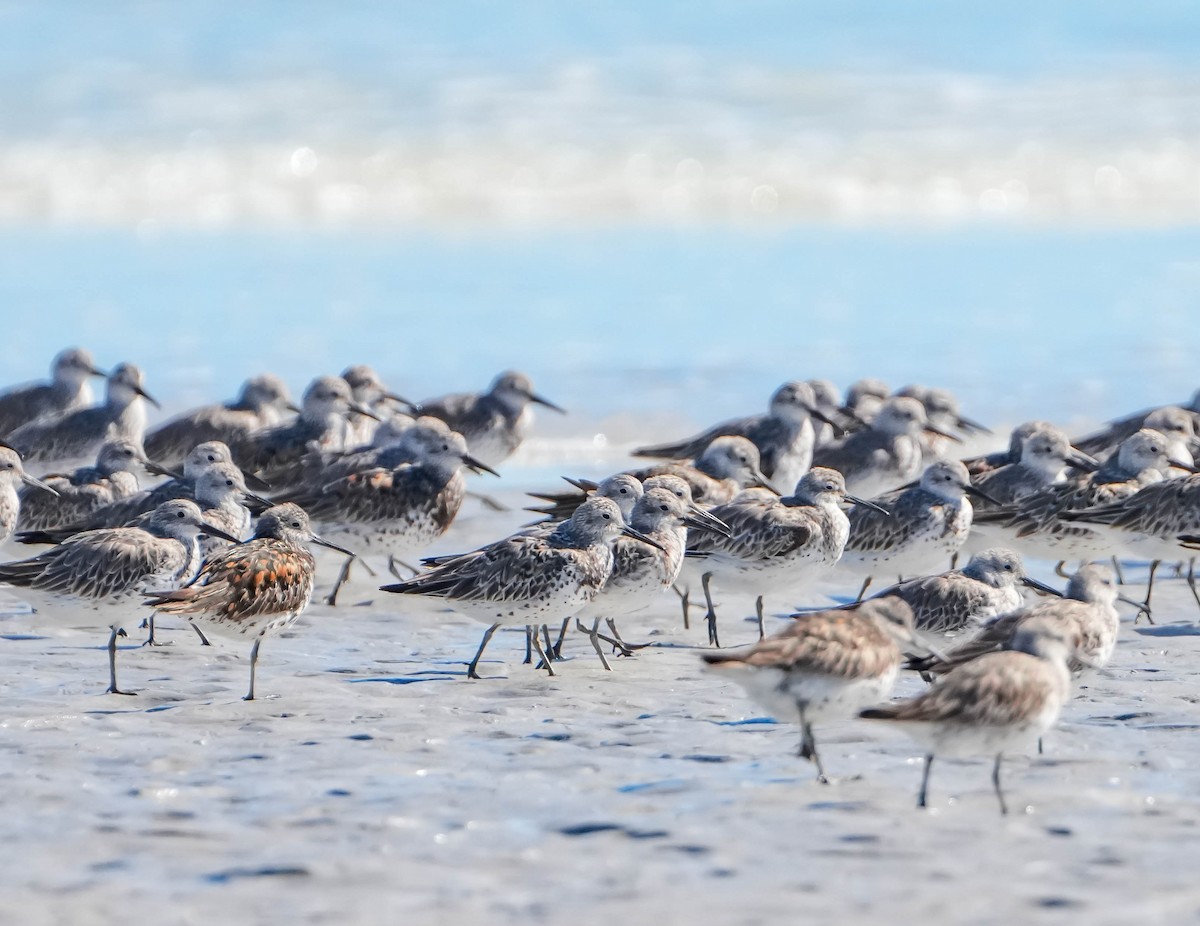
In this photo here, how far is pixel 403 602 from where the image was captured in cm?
1051

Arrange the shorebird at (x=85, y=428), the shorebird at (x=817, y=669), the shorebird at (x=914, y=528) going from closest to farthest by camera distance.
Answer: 1. the shorebird at (x=817, y=669)
2. the shorebird at (x=914, y=528)
3. the shorebird at (x=85, y=428)

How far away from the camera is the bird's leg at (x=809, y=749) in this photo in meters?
6.53

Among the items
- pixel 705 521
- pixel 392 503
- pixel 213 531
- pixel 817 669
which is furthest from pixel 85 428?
pixel 817 669

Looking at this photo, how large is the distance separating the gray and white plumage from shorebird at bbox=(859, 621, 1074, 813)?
4085mm

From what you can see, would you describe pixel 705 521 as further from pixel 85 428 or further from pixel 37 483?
pixel 85 428

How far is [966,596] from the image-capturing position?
8359mm

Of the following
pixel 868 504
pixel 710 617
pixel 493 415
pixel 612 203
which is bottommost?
pixel 710 617

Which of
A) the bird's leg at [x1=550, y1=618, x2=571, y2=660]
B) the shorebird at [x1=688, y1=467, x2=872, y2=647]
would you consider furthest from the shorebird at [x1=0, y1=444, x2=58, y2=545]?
the shorebird at [x1=688, y1=467, x2=872, y2=647]

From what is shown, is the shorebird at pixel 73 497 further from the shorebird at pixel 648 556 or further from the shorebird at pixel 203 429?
the shorebird at pixel 648 556

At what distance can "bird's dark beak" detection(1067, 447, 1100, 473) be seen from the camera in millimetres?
11688

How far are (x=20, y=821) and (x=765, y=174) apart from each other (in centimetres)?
2666

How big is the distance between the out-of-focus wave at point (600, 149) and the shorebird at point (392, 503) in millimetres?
18144

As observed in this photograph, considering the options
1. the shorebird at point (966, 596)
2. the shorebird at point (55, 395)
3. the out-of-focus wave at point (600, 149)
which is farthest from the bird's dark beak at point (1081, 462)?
the out-of-focus wave at point (600, 149)

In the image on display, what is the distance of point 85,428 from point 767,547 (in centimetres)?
665
